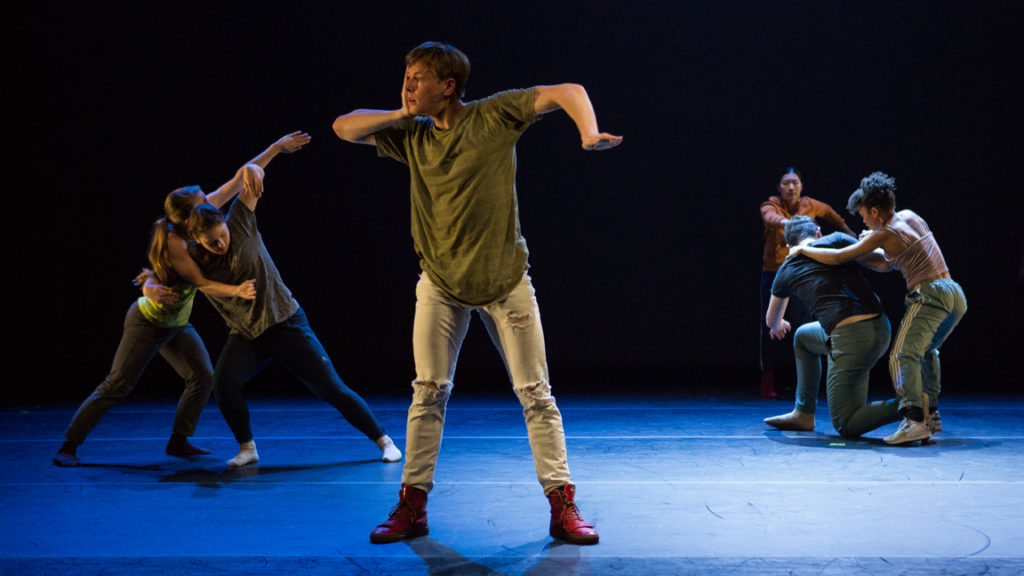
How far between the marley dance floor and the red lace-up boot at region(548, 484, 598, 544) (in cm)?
4

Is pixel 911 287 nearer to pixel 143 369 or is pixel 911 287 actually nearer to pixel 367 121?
pixel 367 121

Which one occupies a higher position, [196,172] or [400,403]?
[196,172]

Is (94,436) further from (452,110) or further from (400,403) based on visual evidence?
(452,110)

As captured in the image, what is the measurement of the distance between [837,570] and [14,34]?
282 inches

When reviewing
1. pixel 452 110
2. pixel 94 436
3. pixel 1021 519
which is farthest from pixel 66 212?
pixel 1021 519

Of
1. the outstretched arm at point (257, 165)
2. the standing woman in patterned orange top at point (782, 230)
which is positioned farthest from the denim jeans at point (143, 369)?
the standing woman in patterned orange top at point (782, 230)

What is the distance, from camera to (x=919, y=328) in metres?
4.03

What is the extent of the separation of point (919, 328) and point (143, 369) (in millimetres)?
3385

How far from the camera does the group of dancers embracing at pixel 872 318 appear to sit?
4.00 metres

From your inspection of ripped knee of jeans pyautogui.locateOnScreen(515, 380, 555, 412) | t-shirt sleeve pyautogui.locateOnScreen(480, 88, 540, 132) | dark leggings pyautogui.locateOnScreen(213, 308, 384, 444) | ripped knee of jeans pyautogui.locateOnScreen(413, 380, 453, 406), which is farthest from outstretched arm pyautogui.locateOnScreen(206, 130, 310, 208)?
ripped knee of jeans pyautogui.locateOnScreen(515, 380, 555, 412)

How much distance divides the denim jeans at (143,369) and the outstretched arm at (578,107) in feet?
7.44

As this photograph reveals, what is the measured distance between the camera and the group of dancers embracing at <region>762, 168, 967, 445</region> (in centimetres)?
400

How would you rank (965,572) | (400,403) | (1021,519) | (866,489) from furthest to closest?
(400,403), (866,489), (1021,519), (965,572)

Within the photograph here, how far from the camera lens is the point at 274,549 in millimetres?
2459
